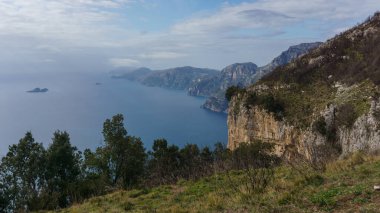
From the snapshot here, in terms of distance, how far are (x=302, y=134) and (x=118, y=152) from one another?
1960 cm

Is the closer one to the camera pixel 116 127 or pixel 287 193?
pixel 287 193

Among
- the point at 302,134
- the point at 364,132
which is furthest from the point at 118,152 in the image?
the point at 364,132

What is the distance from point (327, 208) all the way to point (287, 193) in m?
1.10

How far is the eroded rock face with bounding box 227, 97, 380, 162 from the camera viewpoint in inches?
963

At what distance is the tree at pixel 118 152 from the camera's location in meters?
31.8

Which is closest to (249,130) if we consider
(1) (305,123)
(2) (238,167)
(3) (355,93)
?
(1) (305,123)

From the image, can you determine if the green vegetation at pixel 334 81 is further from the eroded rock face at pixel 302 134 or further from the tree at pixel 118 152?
the tree at pixel 118 152

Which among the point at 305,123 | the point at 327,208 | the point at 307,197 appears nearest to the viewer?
the point at 327,208

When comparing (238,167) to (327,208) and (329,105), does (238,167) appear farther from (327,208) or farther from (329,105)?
(329,105)

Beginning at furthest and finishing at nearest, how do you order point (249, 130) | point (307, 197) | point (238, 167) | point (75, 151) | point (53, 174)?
point (249, 130)
point (75, 151)
point (53, 174)
point (238, 167)
point (307, 197)

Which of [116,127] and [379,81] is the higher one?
[379,81]

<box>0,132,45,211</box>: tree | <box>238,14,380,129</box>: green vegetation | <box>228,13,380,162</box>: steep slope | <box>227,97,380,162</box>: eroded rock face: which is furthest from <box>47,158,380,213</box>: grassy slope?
<box>238,14,380,129</box>: green vegetation

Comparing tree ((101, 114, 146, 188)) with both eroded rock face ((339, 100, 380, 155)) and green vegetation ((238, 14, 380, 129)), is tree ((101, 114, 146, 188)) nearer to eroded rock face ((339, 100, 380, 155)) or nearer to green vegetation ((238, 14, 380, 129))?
eroded rock face ((339, 100, 380, 155))

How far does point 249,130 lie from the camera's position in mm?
50375
